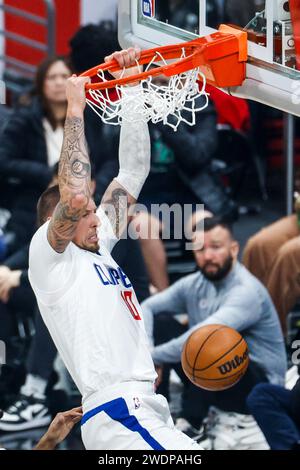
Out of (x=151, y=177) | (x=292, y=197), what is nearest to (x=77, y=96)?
(x=151, y=177)

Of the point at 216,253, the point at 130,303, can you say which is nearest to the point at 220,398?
the point at 216,253

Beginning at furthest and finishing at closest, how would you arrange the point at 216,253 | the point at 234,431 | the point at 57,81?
the point at 57,81 < the point at 216,253 < the point at 234,431

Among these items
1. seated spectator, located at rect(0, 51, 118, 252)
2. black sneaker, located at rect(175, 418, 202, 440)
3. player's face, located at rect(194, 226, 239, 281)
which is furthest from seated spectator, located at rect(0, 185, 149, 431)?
black sneaker, located at rect(175, 418, 202, 440)

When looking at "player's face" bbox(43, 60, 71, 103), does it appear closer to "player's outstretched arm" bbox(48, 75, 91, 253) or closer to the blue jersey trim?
"player's outstretched arm" bbox(48, 75, 91, 253)

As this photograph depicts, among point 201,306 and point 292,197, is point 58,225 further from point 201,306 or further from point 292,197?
point 292,197

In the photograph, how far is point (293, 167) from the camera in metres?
7.04

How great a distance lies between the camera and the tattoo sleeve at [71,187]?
4.29 meters

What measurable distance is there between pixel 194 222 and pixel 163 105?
162cm

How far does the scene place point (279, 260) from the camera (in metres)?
6.36

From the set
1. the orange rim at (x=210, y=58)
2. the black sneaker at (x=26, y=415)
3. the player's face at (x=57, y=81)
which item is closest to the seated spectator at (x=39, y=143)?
the player's face at (x=57, y=81)

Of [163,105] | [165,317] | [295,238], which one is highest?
[163,105]

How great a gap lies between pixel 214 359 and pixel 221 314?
0.52 meters

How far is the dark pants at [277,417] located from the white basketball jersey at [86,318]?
1.04 metres

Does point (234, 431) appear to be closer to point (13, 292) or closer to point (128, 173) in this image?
point (13, 292)
